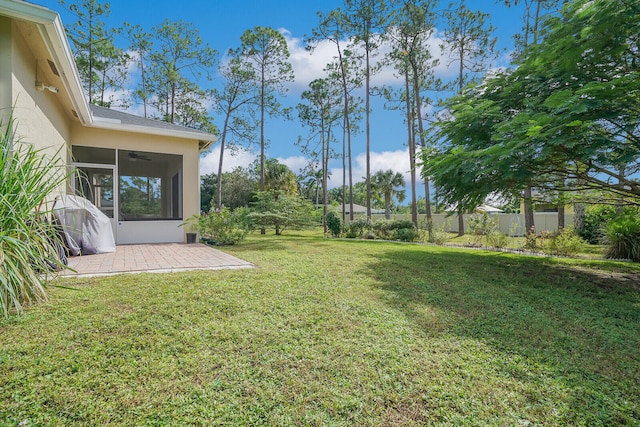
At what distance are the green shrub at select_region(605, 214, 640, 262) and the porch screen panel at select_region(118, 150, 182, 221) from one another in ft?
41.5

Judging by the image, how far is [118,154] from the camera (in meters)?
8.89

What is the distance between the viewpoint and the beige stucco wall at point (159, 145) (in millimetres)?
8484

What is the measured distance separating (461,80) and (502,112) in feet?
48.1

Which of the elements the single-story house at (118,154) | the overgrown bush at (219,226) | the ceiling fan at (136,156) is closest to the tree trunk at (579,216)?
the overgrown bush at (219,226)

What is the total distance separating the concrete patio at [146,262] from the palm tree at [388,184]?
30681mm

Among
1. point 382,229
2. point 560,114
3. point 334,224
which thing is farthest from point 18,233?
point 382,229

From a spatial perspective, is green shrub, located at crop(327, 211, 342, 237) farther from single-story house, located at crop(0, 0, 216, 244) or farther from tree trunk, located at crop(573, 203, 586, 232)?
tree trunk, located at crop(573, 203, 586, 232)

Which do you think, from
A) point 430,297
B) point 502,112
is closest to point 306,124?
point 502,112

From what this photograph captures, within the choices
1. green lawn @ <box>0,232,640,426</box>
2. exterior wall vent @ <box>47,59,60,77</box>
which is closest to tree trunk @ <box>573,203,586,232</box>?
green lawn @ <box>0,232,640,426</box>

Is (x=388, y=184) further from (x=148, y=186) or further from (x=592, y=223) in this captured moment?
(x=148, y=186)

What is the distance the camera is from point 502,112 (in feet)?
21.1

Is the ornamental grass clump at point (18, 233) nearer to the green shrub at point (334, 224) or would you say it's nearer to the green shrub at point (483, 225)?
the green shrub at point (334, 224)

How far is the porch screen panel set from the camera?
9009 mm

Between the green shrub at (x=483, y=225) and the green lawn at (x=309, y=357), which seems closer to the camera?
the green lawn at (x=309, y=357)
